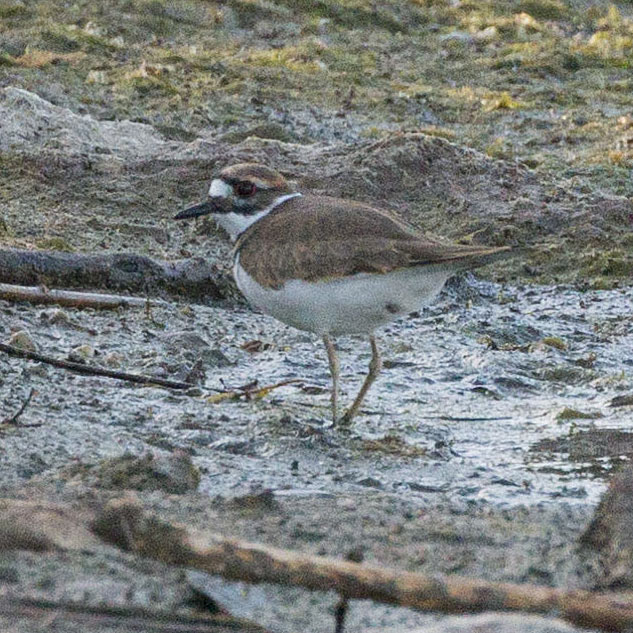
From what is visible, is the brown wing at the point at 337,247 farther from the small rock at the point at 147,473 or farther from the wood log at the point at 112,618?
the wood log at the point at 112,618

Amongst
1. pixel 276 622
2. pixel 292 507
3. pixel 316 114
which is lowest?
pixel 316 114

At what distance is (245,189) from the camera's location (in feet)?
20.0

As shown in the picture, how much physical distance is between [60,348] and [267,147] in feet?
9.28

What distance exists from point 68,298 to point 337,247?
1792 millimetres

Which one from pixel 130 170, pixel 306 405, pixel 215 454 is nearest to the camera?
pixel 215 454

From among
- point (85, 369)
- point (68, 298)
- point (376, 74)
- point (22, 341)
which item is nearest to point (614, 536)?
point (85, 369)

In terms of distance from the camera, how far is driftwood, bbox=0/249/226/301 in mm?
6867

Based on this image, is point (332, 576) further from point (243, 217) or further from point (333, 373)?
point (243, 217)

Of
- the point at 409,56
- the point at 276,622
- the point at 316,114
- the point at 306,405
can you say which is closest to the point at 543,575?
the point at 276,622

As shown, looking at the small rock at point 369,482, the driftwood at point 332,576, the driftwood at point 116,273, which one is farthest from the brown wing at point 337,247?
the driftwood at point 332,576

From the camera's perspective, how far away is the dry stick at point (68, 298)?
668 cm

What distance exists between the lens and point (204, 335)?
22.3 ft

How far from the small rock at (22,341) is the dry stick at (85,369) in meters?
0.22

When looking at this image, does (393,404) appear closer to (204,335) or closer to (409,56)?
(204,335)
